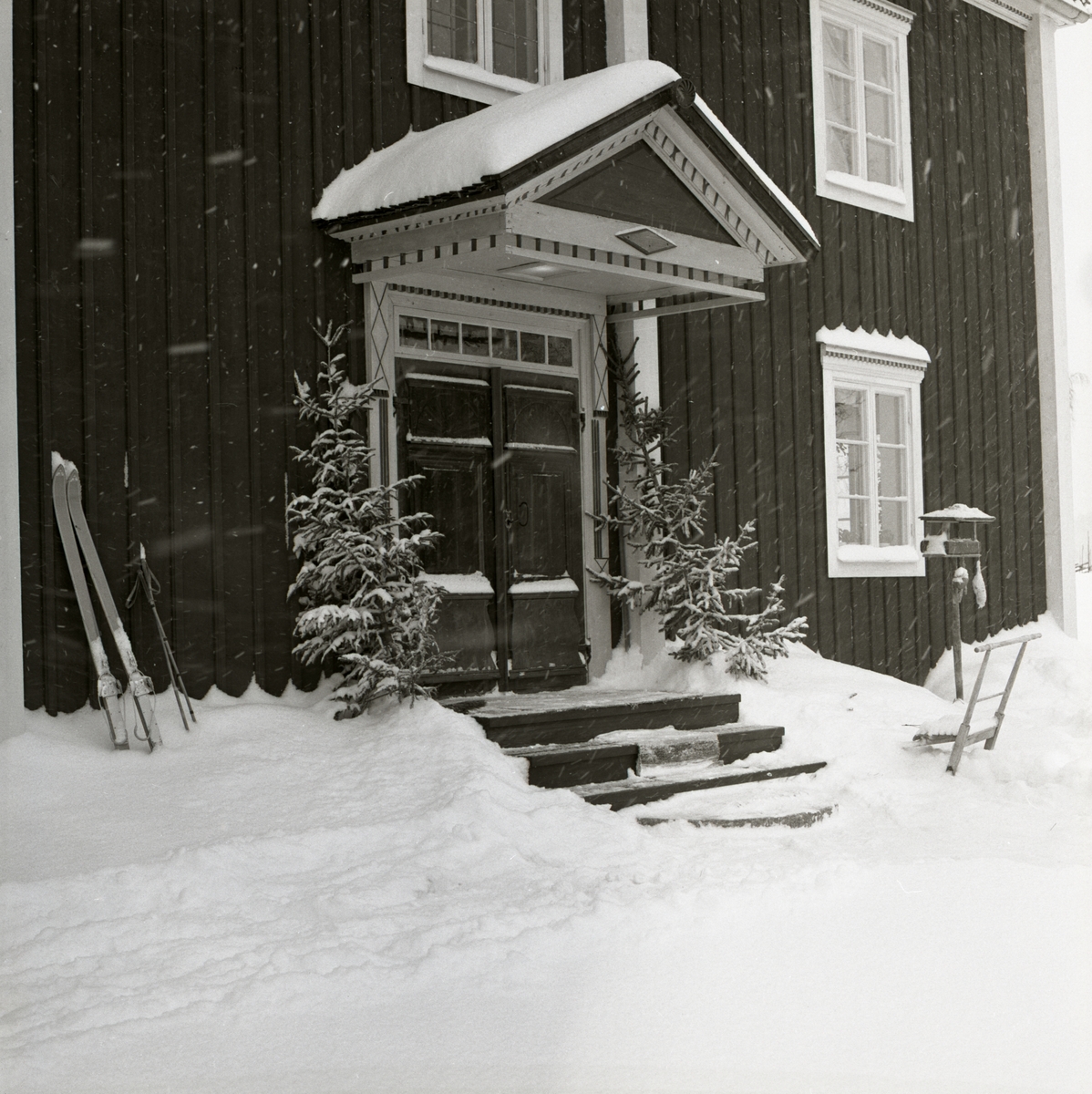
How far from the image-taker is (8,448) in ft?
19.7

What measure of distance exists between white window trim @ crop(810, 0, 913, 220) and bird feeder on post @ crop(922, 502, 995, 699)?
2.61 m

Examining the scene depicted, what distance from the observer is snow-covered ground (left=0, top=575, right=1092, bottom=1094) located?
3430 millimetres

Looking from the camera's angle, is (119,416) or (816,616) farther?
(816,616)

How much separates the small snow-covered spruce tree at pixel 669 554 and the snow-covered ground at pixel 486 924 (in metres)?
1.34

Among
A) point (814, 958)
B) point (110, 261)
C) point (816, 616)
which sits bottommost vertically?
point (814, 958)

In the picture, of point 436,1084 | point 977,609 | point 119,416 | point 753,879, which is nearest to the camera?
point 436,1084

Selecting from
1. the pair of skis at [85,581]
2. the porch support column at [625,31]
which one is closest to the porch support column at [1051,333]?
the porch support column at [625,31]

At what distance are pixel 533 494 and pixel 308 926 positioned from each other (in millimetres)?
4195

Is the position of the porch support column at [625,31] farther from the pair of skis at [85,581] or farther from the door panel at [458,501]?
the pair of skis at [85,581]

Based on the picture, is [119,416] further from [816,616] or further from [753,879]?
[816,616]

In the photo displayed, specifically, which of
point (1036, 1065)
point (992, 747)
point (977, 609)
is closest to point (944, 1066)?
point (1036, 1065)

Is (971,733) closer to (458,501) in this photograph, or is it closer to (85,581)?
(458,501)

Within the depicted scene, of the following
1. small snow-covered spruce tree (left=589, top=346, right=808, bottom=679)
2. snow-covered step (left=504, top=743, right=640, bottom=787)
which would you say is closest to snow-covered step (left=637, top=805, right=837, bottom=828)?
snow-covered step (left=504, top=743, right=640, bottom=787)

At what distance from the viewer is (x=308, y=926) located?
4.42 m
